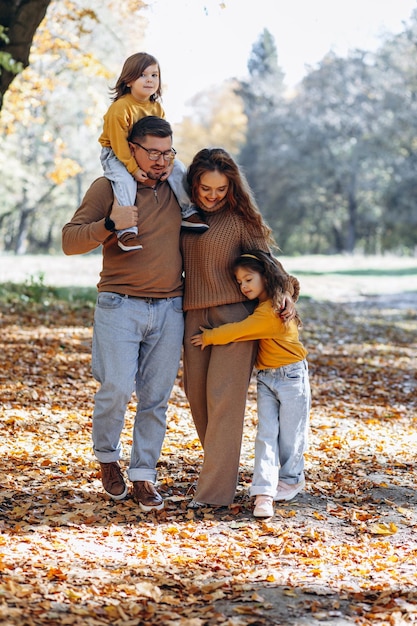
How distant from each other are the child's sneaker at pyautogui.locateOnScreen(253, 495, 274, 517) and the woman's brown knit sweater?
44.2 inches

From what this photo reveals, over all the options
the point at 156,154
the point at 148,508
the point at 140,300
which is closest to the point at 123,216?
the point at 156,154

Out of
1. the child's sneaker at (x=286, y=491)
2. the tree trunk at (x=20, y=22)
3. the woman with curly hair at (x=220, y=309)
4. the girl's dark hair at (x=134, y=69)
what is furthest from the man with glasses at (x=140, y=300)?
the tree trunk at (x=20, y=22)

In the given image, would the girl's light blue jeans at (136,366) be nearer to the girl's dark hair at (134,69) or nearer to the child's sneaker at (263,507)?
the child's sneaker at (263,507)

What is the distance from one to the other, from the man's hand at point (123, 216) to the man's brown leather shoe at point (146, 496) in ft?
4.91

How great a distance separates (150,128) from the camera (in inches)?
161

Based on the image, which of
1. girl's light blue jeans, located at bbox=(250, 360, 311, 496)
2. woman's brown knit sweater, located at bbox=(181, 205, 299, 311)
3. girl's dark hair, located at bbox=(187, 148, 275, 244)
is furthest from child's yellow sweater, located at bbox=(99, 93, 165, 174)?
girl's light blue jeans, located at bbox=(250, 360, 311, 496)

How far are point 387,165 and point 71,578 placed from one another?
118 feet

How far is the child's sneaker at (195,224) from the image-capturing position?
4281 millimetres

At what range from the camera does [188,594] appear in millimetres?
3418

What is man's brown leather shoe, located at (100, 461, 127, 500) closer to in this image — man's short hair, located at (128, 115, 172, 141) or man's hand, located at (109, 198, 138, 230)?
man's hand, located at (109, 198, 138, 230)

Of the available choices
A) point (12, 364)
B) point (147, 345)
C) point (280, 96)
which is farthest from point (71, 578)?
point (280, 96)

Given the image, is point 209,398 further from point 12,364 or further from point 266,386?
point 12,364

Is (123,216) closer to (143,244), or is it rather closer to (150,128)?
(143,244)

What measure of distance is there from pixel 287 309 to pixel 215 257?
1.64ft
